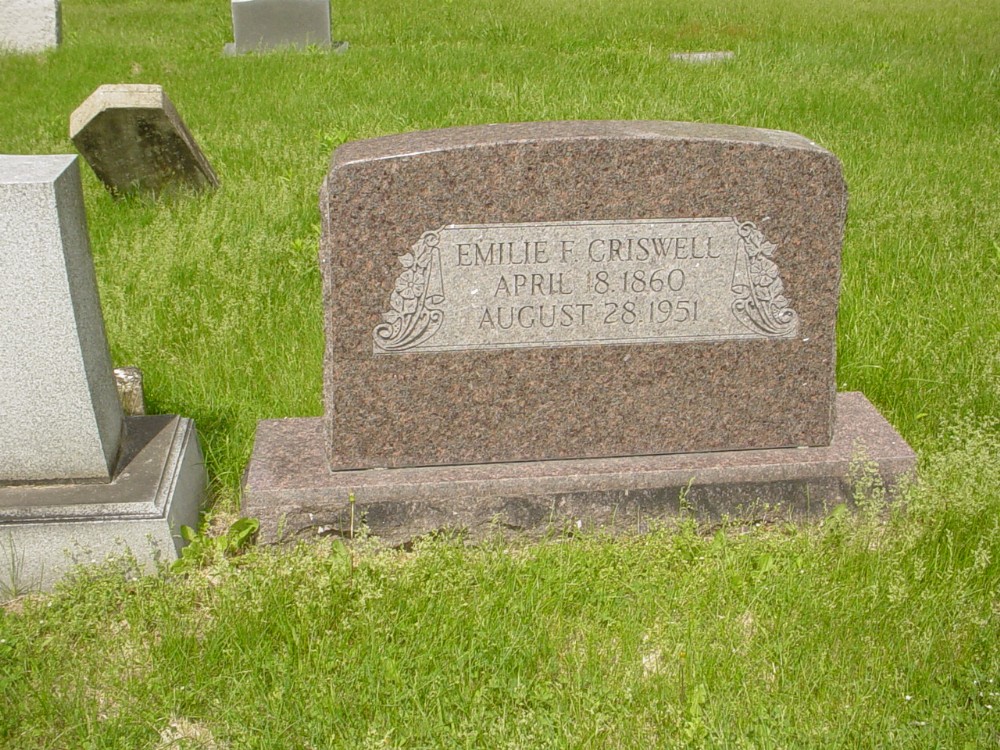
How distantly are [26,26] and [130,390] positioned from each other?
7.93m

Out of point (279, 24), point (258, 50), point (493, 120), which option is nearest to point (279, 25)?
point (279, 24)

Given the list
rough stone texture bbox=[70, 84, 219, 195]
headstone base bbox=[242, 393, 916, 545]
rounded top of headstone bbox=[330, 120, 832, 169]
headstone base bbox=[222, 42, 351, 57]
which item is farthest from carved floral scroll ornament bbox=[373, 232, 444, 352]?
headstone base bbox=[222, 42, 351, 57]

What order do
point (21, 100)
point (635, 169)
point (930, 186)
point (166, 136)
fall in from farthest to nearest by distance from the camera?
point (21, 100), point (930, 186), point (166, 136), point (635, 169)

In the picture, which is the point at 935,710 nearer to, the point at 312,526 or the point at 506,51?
the point at 312,526

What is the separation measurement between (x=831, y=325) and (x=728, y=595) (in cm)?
93

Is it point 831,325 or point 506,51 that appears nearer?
point 831,325

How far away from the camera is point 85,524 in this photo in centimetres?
281

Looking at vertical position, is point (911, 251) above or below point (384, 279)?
below

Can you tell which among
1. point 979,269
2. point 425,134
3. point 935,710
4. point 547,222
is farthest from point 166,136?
point 935,710

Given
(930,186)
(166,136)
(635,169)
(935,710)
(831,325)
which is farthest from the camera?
(930,186)

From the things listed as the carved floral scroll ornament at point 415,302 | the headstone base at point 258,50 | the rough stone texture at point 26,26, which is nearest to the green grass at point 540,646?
the carved floral scroll ornament at point 415,302

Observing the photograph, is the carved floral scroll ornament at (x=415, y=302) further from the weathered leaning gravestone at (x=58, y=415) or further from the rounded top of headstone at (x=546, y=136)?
the weathered leaning gravestone at (x=58, y=415)

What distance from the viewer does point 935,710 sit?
2385 mm

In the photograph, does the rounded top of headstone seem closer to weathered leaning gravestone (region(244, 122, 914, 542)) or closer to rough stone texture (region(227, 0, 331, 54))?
weathered leaning gravestone (region(244, 122, 914, 542))
